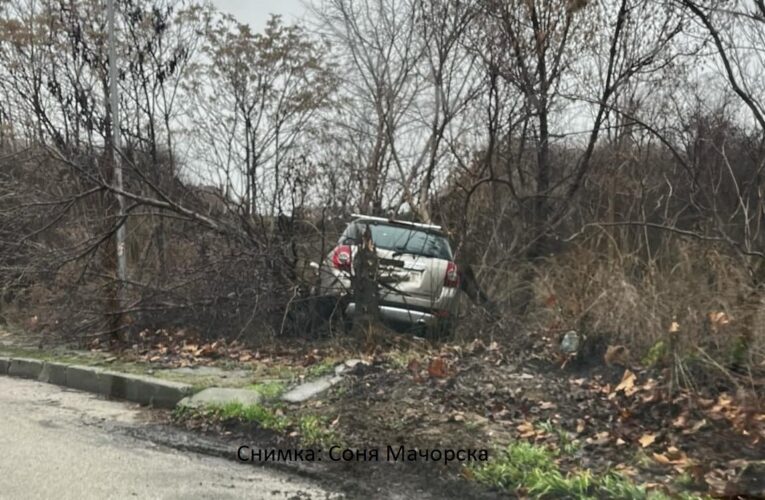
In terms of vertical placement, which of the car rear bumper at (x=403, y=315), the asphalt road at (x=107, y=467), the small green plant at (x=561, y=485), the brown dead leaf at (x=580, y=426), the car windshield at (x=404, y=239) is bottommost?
the asphalt road at (x=107, y=467)

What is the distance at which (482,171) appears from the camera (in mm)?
10914

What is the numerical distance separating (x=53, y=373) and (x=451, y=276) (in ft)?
15.9

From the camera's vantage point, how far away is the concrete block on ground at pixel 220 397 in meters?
6.50

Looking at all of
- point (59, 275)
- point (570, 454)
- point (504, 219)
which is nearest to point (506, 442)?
point (570, 454)

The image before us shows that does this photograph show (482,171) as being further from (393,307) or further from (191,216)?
(191,216)

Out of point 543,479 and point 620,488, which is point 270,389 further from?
point 620,488

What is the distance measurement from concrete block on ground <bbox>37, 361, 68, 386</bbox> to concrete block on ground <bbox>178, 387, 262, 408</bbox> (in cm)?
234

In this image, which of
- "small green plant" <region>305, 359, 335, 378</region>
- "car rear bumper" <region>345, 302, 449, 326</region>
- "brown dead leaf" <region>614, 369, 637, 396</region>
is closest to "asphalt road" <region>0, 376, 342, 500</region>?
"small green plant" <region>305, 359, 335, 378</region>

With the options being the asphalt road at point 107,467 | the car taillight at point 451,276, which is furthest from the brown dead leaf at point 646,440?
the car taillight at point 451,276

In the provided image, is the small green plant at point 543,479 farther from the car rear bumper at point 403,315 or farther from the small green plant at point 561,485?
the car rear bumper at point 403,315

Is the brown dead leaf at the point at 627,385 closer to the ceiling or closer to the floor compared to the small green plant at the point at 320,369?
closer to the ceiling

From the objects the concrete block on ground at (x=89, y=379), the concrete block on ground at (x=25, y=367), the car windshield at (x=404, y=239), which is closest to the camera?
the concrete block on ground at (x=89, y=379)

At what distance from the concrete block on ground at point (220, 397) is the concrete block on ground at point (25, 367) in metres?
2.89

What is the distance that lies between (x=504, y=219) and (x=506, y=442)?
5.59 m
